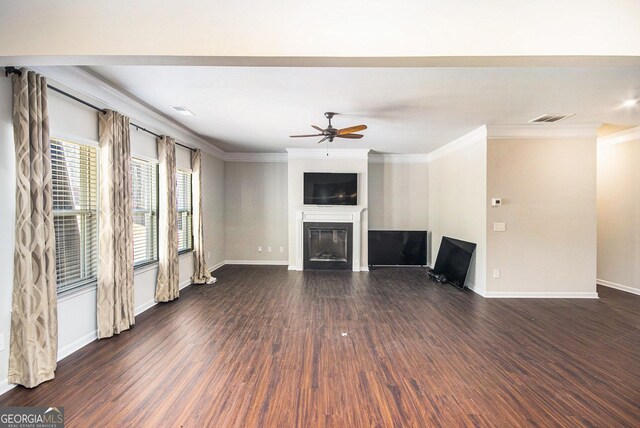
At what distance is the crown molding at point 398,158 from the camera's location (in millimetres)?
6777

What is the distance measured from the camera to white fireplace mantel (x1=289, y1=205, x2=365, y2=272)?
6.24 metres

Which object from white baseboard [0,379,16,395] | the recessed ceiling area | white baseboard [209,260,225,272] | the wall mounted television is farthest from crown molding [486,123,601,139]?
white baseboard [0,379,16,395]

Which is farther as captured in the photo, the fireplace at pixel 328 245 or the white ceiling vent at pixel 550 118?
the fireplace at pixel 328 245

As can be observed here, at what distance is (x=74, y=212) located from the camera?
283 centimetres

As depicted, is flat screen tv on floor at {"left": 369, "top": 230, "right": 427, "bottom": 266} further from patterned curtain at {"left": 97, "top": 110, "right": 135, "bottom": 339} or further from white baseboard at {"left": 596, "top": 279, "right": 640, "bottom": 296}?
patterned curtain at {"left": 97, "top": 110, "right": 135, "bottom": 339}

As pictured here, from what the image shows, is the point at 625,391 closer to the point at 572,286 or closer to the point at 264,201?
the point at 572,286

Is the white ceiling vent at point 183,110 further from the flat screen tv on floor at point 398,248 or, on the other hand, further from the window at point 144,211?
the flat screen tv on floor at point 398,248

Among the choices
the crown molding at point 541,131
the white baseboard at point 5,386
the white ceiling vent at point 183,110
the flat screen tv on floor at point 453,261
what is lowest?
the white baseboard at point 5,386

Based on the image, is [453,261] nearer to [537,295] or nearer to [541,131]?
[537,295]

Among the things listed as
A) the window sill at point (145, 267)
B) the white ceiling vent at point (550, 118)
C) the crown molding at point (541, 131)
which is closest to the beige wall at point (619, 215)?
the crown molding at point (541, 131)

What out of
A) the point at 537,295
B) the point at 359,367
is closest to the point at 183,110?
the point at 359,367

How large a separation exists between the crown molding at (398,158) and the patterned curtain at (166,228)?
14.6 ft

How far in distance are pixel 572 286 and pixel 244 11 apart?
19.1 feet

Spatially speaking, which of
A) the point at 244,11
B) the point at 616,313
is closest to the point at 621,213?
the point at 616,313
